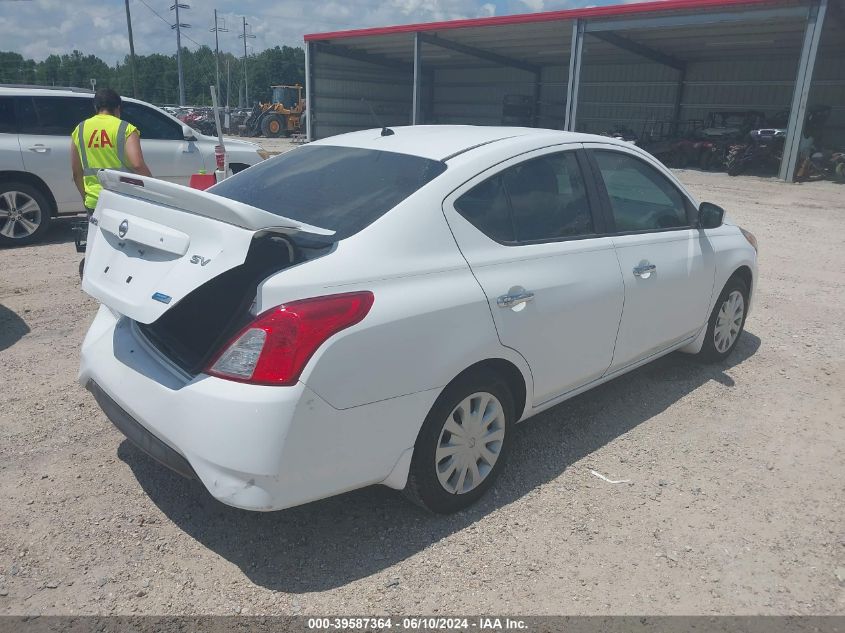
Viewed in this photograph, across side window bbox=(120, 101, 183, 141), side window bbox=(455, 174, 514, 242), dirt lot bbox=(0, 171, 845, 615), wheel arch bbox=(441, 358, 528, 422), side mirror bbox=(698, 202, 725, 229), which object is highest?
side window bbox=(120, 101, 183, 141)

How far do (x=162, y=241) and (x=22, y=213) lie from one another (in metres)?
6.66

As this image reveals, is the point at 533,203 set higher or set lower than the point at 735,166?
higher

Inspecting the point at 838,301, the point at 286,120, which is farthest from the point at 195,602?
the point at 286,120

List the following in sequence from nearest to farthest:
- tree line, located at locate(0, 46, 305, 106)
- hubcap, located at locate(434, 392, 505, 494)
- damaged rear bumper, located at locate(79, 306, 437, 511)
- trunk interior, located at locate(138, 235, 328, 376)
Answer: damaged rear bumper, located at locate(79, 306, 437, 511) → trunk interior, located at locate(138, 235, 328, 376) → hubcap, located at locate(434, 392, 505, 494) → tree line, located at locate(0, 46, 305, 106)

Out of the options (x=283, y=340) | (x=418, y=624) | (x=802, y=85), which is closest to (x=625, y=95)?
(x=802, y=85)

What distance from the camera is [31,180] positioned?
7.93m

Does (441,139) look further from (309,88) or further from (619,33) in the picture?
(309,88)

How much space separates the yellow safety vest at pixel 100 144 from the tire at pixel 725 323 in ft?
15.2

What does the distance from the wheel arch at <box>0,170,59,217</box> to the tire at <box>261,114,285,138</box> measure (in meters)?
29.3

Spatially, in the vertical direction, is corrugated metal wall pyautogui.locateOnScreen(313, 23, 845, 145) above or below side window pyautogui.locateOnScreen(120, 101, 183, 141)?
above

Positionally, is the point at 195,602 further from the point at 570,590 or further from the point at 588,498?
the point at 588,498

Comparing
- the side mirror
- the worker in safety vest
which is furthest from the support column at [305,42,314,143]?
the side mirror

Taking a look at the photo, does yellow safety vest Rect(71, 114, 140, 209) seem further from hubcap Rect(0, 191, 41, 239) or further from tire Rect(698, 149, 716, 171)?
tire Rect(698, 149, 716, 171)

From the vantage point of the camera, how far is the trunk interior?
8.23 feet
